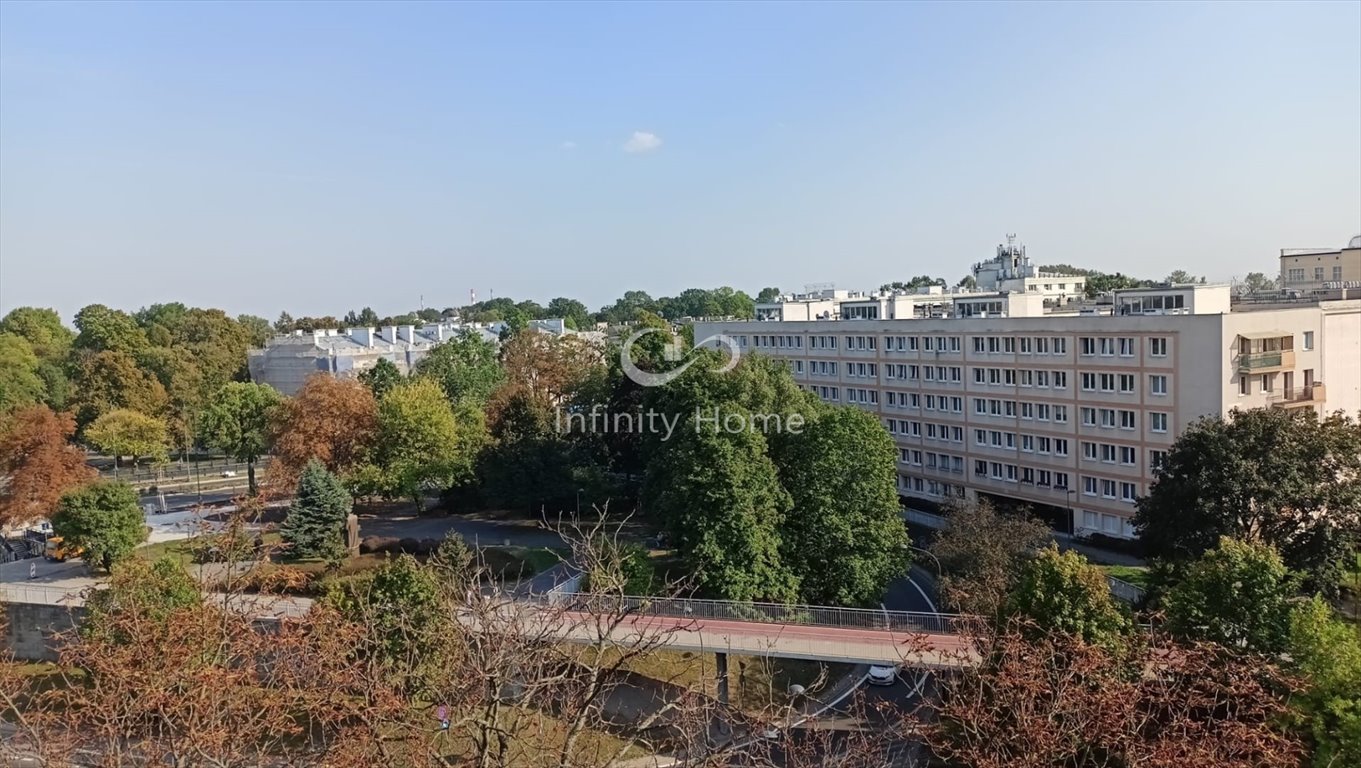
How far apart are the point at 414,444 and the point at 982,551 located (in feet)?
74.0

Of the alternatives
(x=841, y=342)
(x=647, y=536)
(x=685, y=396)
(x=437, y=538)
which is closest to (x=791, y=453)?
(x=685, y=396)

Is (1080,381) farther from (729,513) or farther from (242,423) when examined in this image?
(242,423)

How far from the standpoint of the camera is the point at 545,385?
47812 millimetres

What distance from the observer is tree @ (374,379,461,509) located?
36938 millimetres

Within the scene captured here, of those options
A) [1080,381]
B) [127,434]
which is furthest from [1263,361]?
[127,434]

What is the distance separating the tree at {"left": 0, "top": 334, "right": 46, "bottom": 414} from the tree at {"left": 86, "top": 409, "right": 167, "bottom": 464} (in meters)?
8.65

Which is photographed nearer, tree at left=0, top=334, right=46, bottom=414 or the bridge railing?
the bridge railing

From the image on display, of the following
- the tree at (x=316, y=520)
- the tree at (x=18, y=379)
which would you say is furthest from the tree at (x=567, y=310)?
the tree at (x=316, y=520)

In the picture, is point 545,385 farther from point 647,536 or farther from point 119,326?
point 119,326

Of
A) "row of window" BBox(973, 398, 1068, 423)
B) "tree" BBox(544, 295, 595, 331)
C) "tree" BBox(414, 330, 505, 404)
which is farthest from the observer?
"tree" BBox(544, 295, 595, 331)

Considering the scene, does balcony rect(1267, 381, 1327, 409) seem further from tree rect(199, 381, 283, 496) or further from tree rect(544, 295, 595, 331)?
tree rect(544, 295, 595, 331)

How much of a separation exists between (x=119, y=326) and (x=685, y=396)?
194 ft

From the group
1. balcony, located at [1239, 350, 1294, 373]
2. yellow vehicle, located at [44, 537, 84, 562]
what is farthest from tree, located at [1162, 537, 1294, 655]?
yellow vehicle, located at [44, 537, 84, 562]

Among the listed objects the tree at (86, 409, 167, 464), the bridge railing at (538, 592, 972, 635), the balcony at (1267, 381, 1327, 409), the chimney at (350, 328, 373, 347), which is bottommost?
the bridge railing at (538, 592, 972, 635)
